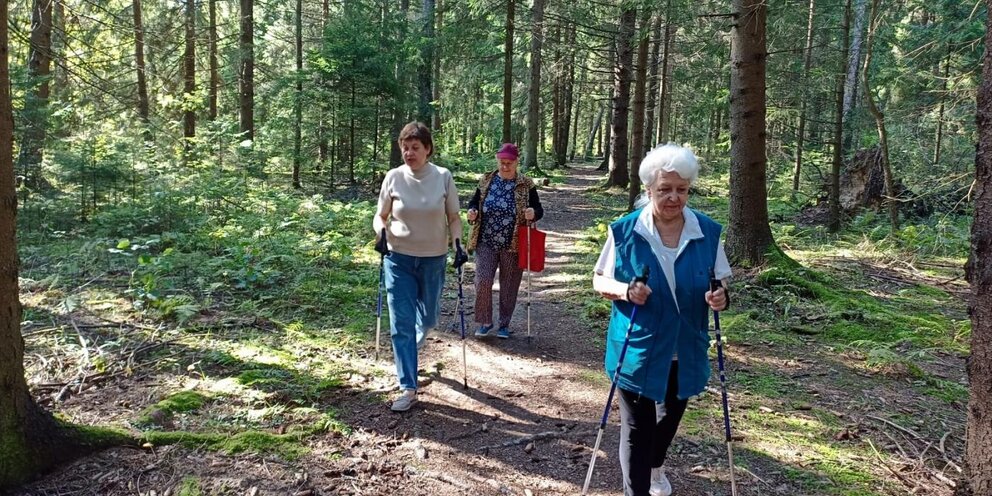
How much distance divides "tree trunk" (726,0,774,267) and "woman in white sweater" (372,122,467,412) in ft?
15.5

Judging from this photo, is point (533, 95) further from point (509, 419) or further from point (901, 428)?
point (901, 428)

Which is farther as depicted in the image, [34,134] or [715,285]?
[34,134]

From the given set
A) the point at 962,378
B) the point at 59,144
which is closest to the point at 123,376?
the point at 962,378

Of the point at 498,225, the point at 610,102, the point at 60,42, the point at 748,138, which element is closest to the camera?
the point at 498,225

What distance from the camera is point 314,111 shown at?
53.9 ft

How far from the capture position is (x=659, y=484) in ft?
11.6

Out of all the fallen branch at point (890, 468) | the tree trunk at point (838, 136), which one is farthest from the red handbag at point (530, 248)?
the tree trunk at point (838, 136)

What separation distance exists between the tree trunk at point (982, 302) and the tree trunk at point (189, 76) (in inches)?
499

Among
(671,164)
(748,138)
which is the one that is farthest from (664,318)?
(748,138)

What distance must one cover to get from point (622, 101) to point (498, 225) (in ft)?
44.2

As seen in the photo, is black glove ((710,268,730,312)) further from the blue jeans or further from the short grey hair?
the blue jeans

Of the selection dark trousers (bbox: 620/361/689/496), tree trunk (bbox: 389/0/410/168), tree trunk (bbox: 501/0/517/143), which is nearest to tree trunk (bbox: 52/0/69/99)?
dark trousers (bbox: 620/361/689/496)

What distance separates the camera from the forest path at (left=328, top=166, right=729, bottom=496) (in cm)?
381

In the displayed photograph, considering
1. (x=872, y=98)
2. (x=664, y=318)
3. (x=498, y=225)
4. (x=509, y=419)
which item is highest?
(x=872, y=98)
